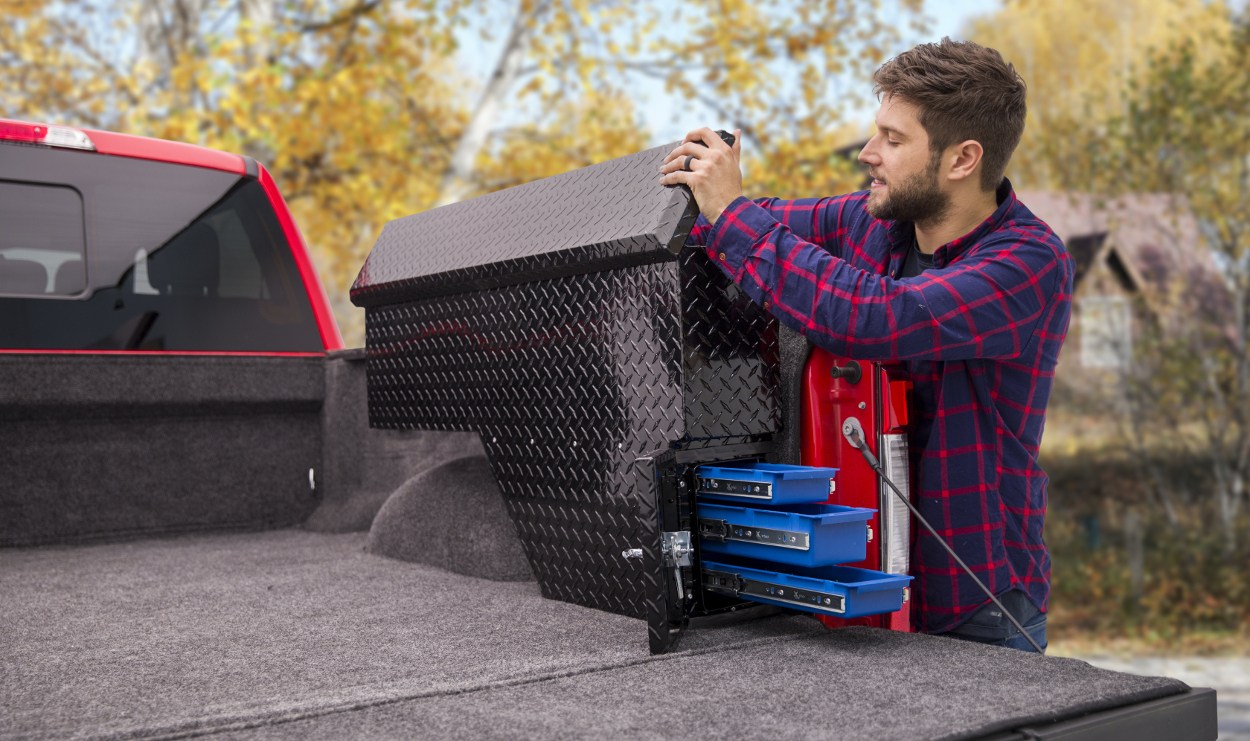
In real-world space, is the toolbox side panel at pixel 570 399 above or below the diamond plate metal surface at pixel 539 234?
below

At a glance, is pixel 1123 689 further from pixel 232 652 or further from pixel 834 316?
pixel 232 652

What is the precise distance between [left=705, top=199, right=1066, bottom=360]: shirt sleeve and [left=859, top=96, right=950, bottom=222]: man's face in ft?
0.62

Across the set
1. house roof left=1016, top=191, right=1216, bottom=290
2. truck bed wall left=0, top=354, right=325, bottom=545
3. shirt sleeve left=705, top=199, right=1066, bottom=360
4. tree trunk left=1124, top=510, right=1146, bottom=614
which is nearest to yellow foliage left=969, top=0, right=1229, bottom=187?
house roof left=1016, top=191, right=1216, bottom=290

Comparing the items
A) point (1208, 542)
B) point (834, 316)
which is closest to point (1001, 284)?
point (834, 316)

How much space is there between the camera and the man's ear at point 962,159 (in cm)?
184

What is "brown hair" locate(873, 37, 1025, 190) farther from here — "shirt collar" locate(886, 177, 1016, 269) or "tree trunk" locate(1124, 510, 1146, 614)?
"tree trunk" locate(1124, 510, 1146, 614)

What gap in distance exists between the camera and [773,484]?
1512mm

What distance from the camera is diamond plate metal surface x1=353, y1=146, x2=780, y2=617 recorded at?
1689mm

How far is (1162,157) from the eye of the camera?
12.0m

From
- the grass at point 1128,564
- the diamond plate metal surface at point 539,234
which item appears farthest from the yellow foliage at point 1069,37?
the diamond plate metal surface at point 539,234

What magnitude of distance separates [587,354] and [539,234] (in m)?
0.30

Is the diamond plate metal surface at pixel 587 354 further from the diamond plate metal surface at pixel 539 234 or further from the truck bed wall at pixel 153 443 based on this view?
the truck bed wall at pixel 153 443

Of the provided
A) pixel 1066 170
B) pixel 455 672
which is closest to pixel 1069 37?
pixel 1066 170

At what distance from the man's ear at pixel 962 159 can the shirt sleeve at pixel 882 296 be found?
0.20 m
